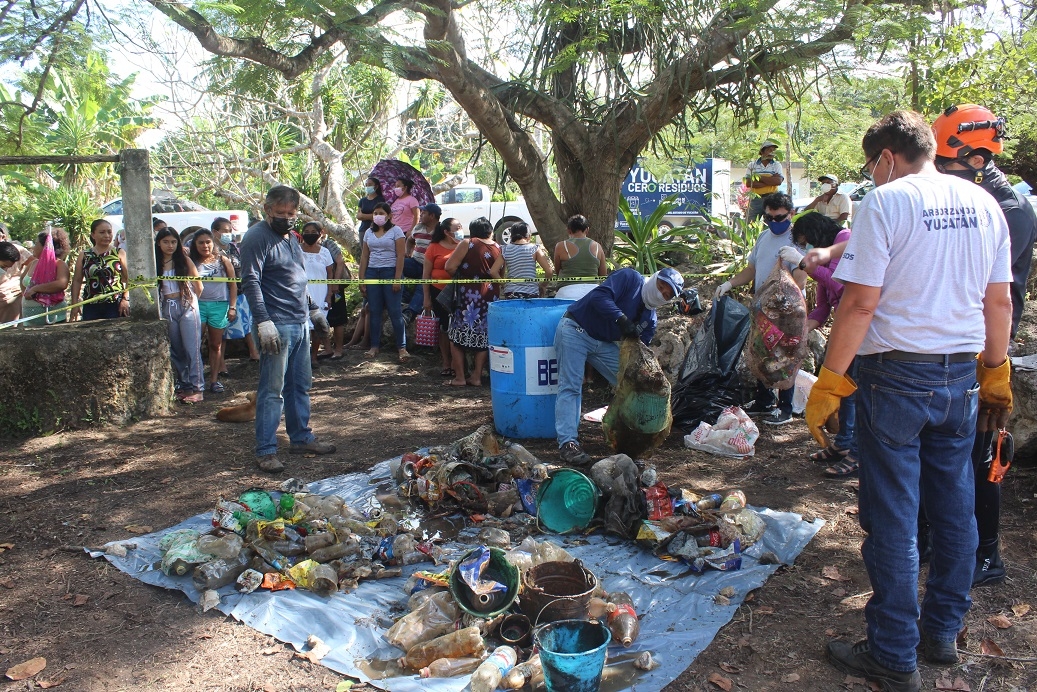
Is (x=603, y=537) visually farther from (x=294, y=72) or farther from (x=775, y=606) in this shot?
(x=294, y=72)

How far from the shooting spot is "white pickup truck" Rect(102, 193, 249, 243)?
14477mm

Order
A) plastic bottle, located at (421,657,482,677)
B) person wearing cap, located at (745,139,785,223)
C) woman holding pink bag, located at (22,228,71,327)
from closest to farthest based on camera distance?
plastic bottle, located at (421,657,482,677) < woman holding pink bag, located at (22,228,71,327) < person wearing cap, located at (745,139,785,223)

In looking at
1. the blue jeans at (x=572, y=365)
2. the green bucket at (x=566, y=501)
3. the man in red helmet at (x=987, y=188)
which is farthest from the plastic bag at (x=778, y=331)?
the green bucket at (x=566, y=501)

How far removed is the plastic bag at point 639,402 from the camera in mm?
5176

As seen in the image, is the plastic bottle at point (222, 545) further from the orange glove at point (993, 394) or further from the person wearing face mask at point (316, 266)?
the person wearing face mask at point (316, 266)

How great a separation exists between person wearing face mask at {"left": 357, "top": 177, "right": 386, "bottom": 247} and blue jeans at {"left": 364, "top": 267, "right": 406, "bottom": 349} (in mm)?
551

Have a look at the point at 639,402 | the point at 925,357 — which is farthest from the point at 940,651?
the point at 639,402

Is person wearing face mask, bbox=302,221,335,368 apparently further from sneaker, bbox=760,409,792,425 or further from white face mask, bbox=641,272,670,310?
sneaker, bbox=760,409,792,425

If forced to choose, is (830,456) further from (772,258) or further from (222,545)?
(222,545)

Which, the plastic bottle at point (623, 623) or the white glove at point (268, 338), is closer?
the plastic bottle at point (623, 623)

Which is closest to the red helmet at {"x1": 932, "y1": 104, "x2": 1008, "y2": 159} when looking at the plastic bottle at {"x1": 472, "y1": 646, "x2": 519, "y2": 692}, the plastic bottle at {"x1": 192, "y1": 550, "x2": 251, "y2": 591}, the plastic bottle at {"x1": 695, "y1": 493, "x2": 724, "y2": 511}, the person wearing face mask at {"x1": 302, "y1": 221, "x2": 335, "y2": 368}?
the plastic bottle at {"x1": 695, "y1": 493, "x2": 724, "y2": 511}

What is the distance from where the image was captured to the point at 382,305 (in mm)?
8914

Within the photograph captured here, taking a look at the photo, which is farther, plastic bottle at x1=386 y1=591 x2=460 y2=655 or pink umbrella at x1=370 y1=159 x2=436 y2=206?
pink umbrella at x1=370 y1=159 x2=436 y2=206

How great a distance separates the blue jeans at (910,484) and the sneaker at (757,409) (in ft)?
11.4
